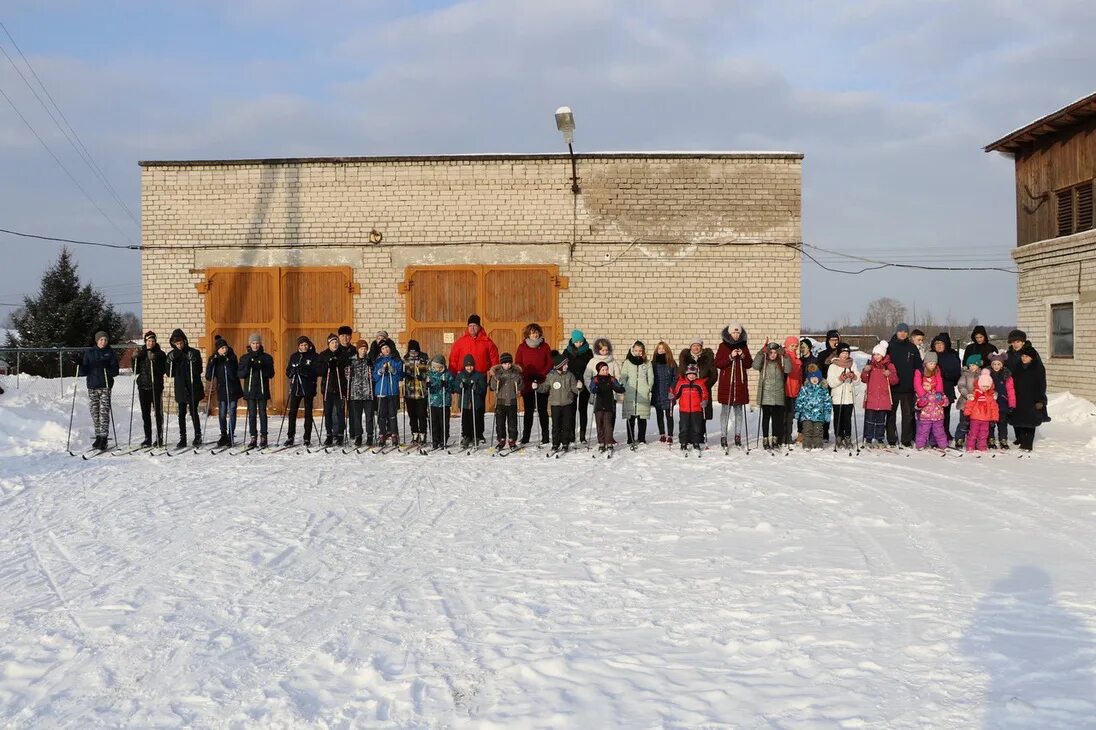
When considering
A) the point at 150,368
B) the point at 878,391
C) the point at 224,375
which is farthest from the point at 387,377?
the point at 878,391

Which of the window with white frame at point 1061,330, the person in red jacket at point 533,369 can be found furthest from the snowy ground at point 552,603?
the window with white frame at point 1061,330

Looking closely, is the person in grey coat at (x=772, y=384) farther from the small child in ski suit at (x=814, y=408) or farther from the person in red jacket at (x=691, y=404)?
the person in red jacket at (x=691, y=404)

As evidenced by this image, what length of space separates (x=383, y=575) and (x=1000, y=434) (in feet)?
31.0

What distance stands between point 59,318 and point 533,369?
80.2 ft

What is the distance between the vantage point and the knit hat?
10711 millimetres

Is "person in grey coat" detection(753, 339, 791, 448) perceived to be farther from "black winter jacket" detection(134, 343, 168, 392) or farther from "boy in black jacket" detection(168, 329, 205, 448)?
"black winter jacket" detection(134, 343, 168, 392)

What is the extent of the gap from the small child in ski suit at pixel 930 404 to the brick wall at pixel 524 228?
4.45 m

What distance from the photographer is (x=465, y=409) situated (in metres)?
11.3

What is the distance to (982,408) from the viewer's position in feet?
35.2

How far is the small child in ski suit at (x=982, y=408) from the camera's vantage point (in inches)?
422

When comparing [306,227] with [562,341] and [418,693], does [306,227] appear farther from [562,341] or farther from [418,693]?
[418,693]

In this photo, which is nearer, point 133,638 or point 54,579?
point 133,638

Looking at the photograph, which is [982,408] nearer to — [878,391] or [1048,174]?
[878,391]

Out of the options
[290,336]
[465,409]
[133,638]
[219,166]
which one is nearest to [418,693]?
[133,638]
